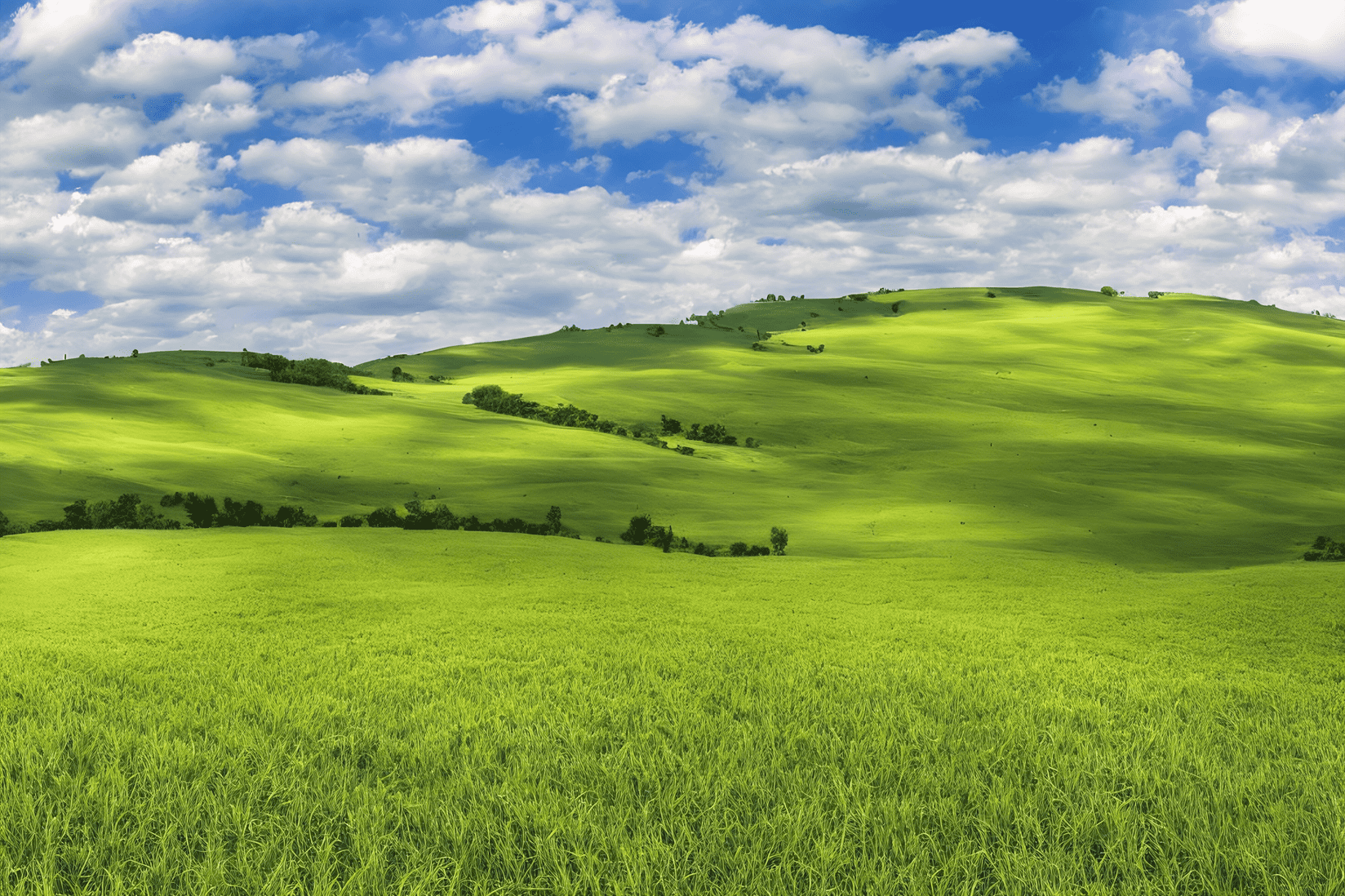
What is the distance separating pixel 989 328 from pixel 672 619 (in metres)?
120

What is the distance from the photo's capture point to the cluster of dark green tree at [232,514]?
3556cm

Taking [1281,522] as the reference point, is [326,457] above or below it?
above

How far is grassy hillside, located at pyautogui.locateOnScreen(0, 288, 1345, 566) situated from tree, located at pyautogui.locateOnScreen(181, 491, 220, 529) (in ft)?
9.60

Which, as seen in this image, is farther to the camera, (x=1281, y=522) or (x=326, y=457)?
(x=326, y=457)

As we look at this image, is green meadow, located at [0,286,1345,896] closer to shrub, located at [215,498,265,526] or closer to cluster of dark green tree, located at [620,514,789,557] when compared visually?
cluster of dark green tree, located at [620,514,789,557]

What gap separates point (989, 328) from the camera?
12612 cm

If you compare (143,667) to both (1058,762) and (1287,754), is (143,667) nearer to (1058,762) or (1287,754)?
(1058,762)

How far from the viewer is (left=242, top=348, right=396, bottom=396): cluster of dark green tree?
3103 inches

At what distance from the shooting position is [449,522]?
3769cm

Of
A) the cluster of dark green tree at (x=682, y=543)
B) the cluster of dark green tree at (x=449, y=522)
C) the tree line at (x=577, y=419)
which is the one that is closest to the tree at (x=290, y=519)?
the cluster of dark green tree at (x=449, y=522)

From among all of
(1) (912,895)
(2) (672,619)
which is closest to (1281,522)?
(2) (672,619)

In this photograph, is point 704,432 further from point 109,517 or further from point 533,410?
point 109,517

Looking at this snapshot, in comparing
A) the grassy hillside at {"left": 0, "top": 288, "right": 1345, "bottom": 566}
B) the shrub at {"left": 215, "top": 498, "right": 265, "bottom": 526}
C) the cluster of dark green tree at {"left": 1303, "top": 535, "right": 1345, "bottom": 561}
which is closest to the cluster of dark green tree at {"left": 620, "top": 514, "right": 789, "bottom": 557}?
the grassy hillside at {"left": 0, "top": 288, "right": 1345, "bottom": 566}

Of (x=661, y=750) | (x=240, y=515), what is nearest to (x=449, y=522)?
(x=240, y=515)
